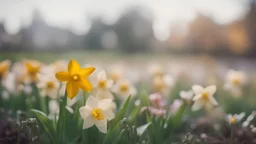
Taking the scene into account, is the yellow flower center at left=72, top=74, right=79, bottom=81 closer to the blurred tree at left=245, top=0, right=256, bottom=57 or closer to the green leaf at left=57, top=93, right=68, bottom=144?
the green leaf at left=57, top=93, right=68, bottom=144

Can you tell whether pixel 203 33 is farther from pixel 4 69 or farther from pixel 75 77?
pixel 75 77

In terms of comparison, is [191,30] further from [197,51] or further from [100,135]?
[100,135]

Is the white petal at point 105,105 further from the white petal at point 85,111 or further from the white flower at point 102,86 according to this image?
the white flower at point 102,86

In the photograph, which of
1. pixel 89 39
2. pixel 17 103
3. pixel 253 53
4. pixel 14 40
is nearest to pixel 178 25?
pixel 253 53

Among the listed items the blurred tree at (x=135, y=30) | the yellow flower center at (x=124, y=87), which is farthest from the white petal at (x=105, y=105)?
the blurred tree at (x=135, y=30)

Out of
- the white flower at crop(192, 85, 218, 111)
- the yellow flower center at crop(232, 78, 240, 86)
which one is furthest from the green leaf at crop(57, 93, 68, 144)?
the yellow flower center at crop(232, 78, 240, 86)
